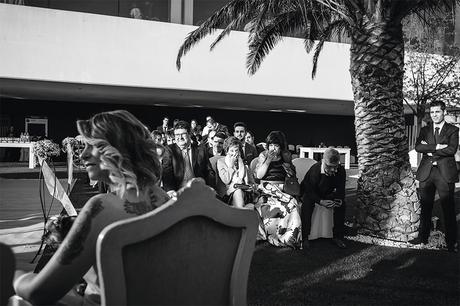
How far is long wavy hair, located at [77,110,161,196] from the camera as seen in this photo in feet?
6.81

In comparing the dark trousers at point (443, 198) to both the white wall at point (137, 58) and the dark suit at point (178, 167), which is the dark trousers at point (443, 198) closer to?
the dark suit at point (178, 167)

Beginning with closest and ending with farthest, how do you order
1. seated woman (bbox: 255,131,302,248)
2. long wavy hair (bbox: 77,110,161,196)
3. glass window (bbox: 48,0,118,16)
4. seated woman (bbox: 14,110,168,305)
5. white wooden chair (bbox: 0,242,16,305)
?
white wooden chair (bbox: 0,242,16,305), seated woman (bbox: 14,110,168,305), long wavy hair (bbox: 77,110,161,196), seated woman (bbox: 255,131,302,248), glass window (bbox: 48,0,118,16)

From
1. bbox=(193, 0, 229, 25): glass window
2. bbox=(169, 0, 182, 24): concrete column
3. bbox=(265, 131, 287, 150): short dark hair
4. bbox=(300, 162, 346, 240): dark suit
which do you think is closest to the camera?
bbox=(300, 162, 346, 240): dark suit

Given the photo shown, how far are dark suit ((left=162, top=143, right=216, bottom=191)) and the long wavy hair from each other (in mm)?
3739

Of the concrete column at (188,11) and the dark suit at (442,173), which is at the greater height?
the concrete column at (188,11)

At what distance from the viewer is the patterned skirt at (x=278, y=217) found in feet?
21.3

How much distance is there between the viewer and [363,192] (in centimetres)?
738

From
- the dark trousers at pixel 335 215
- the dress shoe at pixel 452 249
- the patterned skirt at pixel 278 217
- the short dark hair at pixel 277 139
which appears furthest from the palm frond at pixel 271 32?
the dress shoe at pixel 452 249

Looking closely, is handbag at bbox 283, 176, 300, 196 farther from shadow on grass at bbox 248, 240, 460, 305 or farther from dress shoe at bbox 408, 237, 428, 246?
dress shoe at bbox 408, 237, 428, 246

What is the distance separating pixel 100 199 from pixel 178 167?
4.17 m

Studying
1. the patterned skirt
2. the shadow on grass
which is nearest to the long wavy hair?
the shadow on grass

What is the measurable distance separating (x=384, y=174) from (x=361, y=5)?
8.01 ft

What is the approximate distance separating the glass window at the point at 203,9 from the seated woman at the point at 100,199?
60.9ft

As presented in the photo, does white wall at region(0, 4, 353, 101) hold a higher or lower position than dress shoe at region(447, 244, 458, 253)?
higher
